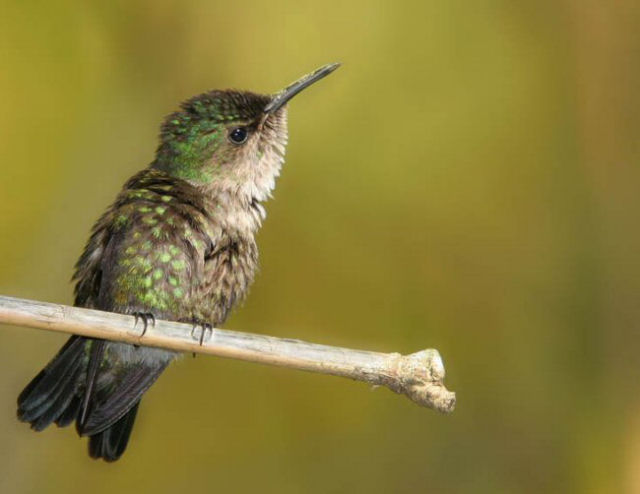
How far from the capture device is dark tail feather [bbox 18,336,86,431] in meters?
2.91

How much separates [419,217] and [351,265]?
35cm

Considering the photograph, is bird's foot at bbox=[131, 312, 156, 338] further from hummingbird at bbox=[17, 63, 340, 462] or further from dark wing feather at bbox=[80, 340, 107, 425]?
dark wing feather at bbox=[80, 340, 107, 425]

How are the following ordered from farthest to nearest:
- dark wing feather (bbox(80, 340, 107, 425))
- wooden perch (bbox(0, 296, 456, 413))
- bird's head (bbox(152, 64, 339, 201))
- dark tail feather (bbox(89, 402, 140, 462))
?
bird's head (bbox(152, 64, 339, 201)) < dark tail feather (bbox(89, 402, 140, 462)) < dark wing feather (bbox(80, 340, 107, 425)) < wooden perch (bbox(0, 296, 456, 413))

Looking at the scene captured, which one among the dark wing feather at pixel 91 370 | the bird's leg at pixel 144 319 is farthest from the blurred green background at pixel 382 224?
the bird's leg at pixel 144 319

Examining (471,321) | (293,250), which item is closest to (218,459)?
(293,250)

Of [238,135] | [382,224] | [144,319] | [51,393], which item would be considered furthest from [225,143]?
[382,224]

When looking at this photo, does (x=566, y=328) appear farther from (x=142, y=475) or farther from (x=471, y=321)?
(x=142, y=475)

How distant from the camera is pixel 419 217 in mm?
4273

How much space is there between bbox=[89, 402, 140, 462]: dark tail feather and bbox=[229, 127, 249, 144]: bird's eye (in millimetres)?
939

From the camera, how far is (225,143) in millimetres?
3279

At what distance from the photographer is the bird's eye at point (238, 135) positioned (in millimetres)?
3305

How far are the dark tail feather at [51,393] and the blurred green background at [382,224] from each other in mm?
839

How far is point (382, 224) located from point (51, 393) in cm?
174

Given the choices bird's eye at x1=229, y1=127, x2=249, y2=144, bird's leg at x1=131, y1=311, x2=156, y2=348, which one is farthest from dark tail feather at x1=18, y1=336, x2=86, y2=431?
bird's eye at x1=229, y1=127, x2=249, y2=144
